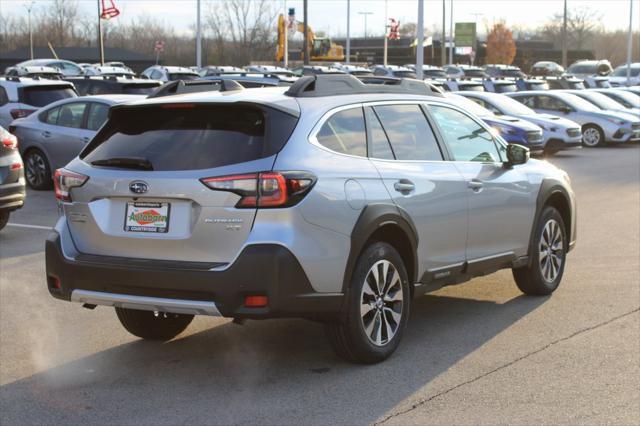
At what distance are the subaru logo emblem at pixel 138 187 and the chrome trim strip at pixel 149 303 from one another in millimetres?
586

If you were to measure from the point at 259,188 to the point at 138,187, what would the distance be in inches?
28.6

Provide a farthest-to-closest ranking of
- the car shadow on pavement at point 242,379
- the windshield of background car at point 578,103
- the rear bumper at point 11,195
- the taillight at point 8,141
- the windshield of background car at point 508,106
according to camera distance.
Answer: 1. the windshield of background car at point 578,103
2. the windshield of background car at point 508,106
3. the taillight at point 8,141
4. the rear bumper at point 11,195
5. the car shadow on pavement at point 242,379

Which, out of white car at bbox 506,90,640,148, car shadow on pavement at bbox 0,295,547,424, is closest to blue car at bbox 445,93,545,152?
white car at bbox 506,90,640,148

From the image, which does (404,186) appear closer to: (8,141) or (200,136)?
(200,136)

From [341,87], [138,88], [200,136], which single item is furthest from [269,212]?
[138,88]

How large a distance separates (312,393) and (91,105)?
36.8ft

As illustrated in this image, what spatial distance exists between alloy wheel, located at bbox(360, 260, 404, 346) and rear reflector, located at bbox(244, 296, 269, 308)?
2.35 ft

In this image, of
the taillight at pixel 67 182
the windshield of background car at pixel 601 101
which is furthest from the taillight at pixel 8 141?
the windshield of background car at pixel 601 101

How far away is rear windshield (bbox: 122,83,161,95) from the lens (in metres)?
20.2

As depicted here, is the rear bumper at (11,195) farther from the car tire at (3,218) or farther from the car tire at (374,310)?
the car tire at (374,310)

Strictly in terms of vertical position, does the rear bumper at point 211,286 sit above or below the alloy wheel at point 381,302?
above

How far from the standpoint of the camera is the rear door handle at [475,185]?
22.7ft

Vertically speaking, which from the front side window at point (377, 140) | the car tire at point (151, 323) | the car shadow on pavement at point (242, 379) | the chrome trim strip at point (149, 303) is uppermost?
the front side window at point (377, 140)

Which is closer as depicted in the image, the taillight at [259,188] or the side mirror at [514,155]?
the taillight at [259,188]
